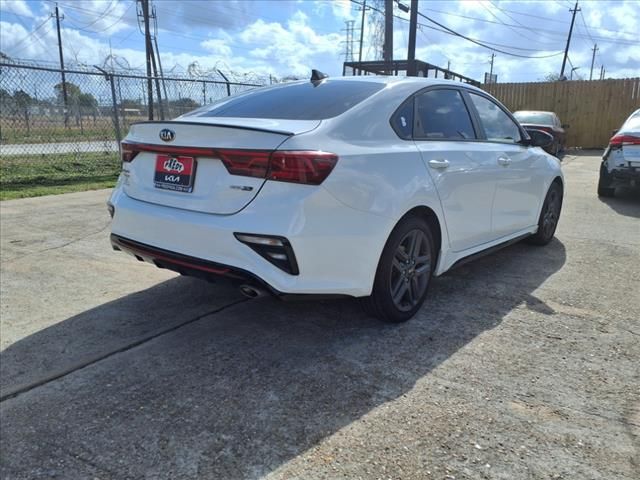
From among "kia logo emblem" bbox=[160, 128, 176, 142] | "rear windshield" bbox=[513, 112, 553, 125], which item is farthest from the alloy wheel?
"rear windshield" bbox=[513, 112, 553, 125]

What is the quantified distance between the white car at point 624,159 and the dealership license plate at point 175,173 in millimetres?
7190

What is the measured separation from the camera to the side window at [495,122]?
4.34m

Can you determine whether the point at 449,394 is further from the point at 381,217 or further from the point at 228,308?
the point at 228,308

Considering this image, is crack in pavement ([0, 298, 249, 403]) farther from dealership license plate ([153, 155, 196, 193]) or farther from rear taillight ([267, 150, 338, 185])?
rear taillight ([267, 150, 338, 185])

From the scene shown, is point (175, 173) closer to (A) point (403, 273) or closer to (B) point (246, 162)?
(B) point (246, 162)

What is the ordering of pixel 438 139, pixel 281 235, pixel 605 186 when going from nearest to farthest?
pixel 281 235, pixel 438 139, pixel 605 186

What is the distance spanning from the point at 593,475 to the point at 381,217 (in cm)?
159

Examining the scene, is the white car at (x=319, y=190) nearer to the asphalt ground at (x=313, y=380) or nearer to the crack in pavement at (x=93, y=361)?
the asphalt ground at (x=313, y=380)

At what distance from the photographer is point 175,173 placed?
306 cm

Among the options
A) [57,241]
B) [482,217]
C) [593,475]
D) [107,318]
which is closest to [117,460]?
[107,318]

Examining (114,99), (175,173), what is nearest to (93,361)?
(175,173)

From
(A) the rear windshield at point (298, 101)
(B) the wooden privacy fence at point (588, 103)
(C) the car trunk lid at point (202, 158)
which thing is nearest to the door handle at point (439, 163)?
(A) the rear windshield at point (298, 101)

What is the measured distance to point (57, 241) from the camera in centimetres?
541

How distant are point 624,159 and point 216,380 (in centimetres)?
745
